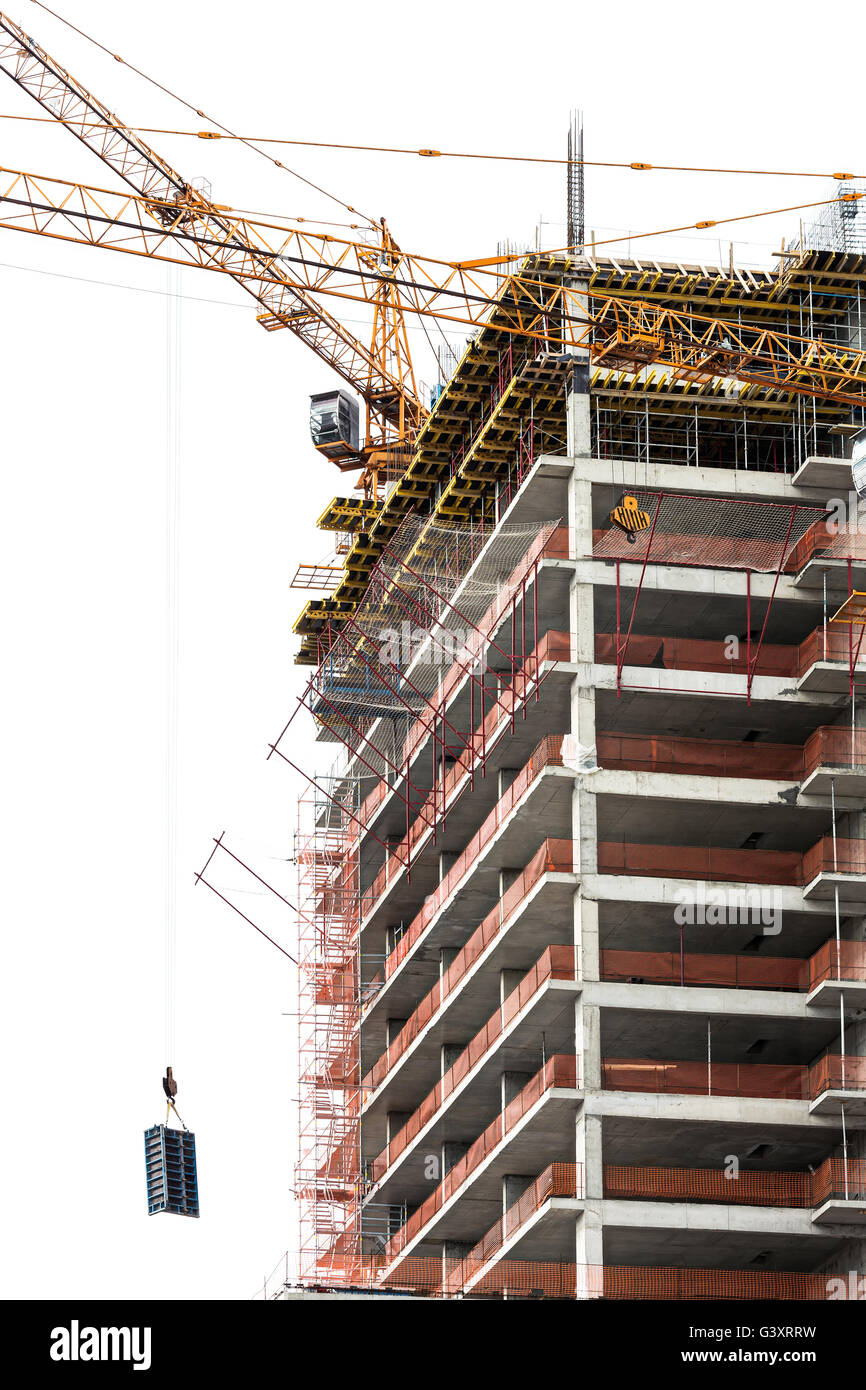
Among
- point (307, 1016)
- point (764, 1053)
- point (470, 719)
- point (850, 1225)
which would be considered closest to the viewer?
point (850, 1225)

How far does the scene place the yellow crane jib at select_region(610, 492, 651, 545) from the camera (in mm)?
79938

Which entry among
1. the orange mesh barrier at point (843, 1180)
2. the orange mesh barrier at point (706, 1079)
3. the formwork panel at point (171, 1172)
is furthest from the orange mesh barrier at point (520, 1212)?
the formwork panel at point (171, 1172)

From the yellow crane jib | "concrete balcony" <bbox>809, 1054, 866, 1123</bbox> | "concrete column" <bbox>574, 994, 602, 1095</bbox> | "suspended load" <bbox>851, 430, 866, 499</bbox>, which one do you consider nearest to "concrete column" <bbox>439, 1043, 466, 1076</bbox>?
"concrete column" <bbox>574, 994, 602, 1095</bbox>

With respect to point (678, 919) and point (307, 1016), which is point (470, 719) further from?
point (307, 1016)

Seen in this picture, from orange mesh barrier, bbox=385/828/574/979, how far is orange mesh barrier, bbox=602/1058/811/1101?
17.6 ft

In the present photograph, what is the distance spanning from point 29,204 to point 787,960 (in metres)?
33.3

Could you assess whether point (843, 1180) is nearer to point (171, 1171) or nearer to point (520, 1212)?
point (520, 1212)

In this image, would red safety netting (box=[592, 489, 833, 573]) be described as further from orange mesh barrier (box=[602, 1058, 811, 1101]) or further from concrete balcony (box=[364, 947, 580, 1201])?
orange mesh barrier (box=[602, 1058, 811, 1101])

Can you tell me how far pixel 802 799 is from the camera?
79.2 m

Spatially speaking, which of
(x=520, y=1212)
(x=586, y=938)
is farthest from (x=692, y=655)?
(x=520, y=1212)

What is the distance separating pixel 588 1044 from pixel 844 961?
705 cm

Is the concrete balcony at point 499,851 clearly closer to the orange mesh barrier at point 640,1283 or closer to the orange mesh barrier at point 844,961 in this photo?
the orange mesh barrier at point 844,961

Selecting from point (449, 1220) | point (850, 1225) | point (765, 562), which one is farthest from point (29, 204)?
point (850, 1225)

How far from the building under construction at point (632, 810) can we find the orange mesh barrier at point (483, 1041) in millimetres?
135
